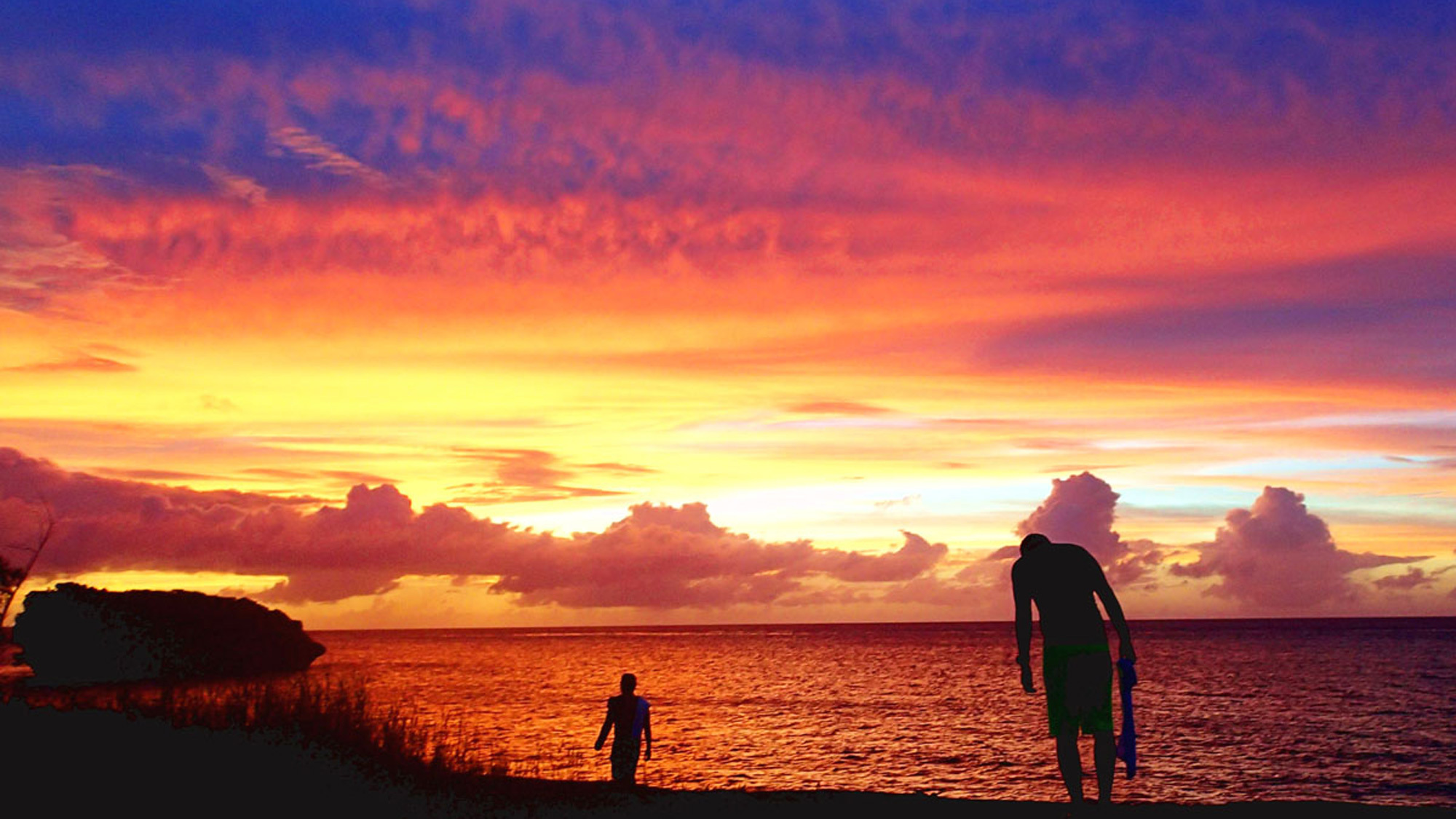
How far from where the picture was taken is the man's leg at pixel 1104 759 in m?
11.4

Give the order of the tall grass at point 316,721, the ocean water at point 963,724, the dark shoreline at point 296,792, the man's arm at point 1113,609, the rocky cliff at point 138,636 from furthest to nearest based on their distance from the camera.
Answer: the rocky cliff at point 138,636 → the ocean water at point 963,724 → the tall grass at point 316,721 → the dark shoreline at point 296,792 → the man's arm at point 1113,609

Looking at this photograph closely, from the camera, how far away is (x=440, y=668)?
11694 cm

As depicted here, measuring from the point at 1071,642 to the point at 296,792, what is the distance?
9.46 m

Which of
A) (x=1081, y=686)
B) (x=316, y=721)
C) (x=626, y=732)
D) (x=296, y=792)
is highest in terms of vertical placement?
(x=1081, y=686)

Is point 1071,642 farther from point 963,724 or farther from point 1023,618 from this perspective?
point 963,724

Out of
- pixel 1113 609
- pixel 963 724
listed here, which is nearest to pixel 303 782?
pixel 1113 609

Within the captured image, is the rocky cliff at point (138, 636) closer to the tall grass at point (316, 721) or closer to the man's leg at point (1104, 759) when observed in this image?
the tall grass at point (316, 721)

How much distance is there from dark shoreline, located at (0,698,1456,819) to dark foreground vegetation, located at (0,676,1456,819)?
0.03 meters

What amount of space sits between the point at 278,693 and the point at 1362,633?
22243 cm

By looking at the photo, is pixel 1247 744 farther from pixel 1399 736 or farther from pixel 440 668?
pixel 440 668

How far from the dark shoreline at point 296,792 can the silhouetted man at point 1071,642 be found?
162cm

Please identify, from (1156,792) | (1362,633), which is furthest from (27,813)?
(1362,633)

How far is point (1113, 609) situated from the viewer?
11000 mm

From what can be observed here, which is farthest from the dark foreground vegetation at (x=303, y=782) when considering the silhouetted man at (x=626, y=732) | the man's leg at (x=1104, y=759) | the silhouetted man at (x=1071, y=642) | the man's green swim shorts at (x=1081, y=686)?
the man's green swim shorts at (x=1081, y=686)
